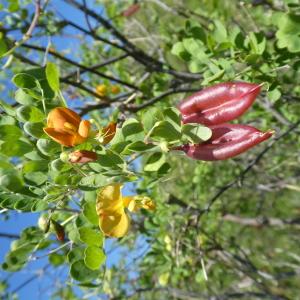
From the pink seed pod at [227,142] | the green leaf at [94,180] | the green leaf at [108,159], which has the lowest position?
the green leaf at [94,180]

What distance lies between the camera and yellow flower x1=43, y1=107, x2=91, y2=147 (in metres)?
0.68

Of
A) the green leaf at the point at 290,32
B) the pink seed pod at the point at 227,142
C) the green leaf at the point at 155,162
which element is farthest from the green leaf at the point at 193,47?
the pink seed pod at the point at 227,142

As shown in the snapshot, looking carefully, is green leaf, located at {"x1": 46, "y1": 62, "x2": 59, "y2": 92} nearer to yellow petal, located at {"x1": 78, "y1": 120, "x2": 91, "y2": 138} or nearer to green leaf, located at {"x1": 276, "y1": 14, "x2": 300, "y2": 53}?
yellow petal, located at {"x1": 78, "y1": 120, "x2": 91, "y2": 138}

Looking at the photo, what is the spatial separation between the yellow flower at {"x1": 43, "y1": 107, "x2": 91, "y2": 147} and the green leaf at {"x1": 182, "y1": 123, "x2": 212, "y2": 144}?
16cm

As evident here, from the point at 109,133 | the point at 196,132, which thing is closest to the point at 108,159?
the point at 109,133

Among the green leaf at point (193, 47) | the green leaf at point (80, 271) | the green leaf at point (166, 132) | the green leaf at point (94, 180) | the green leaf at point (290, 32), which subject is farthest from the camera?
the green leaf at point (193, 47)

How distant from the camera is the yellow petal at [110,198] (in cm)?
73

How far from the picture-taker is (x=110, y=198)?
746mm

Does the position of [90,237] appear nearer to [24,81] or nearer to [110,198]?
[110,198]

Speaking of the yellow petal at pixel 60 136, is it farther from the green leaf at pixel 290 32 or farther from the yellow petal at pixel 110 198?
the green leaf at pixel 290 32

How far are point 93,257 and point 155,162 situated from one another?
0.24 m

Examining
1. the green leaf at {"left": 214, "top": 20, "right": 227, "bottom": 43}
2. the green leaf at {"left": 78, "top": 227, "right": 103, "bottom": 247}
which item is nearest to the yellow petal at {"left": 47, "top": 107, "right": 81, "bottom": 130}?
the green leaf at {"left": 78, "top": 227, "right": 103, "bottom": 247}

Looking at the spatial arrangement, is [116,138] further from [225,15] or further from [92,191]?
[225,15]

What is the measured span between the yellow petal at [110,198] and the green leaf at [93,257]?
125mm
